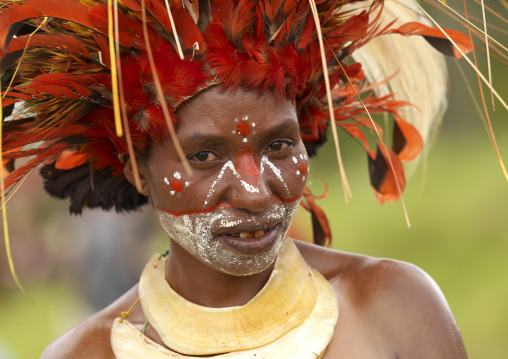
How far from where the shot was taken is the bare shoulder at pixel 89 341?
239cm

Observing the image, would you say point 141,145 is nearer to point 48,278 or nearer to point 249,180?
point 249,180

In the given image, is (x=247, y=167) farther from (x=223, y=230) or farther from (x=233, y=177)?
(x=223, y=230)

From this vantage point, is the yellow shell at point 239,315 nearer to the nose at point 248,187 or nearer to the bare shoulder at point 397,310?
the bare shoulder at point 397,310

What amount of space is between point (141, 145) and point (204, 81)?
0.33 m

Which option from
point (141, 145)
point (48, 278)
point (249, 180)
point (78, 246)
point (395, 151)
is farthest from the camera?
point (48, 278)

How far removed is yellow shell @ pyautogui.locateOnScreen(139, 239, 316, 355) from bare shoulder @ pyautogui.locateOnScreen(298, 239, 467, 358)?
0.14 meters

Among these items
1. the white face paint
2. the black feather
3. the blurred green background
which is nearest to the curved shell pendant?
the white face paint

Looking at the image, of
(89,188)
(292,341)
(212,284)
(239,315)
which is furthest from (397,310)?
(89,188)

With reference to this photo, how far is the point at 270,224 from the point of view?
83.4 inches

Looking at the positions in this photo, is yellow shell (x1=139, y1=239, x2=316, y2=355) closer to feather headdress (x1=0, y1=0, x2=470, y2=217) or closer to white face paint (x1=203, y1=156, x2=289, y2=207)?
white face paint (x1=203, y1=156, x2=289, y2=207)

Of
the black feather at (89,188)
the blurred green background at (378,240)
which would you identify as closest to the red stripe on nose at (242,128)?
the black feather at (89,188)

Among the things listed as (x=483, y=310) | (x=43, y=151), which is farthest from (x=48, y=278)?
(x=43, y=151)

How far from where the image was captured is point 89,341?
242 cm

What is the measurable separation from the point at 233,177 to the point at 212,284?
1.47 ft
